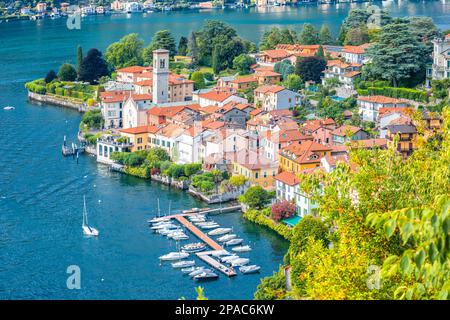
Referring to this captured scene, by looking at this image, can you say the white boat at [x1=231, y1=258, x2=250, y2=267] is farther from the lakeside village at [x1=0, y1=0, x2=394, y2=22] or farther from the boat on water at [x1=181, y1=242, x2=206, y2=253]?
the lakeside village at [x1=0, y1=0, x2=394, y2=22]

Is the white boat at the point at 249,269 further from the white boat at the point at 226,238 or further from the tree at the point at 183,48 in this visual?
the tree at the point at 183,48

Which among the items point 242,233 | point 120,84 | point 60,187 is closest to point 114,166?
point 60,187

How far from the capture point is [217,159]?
57.9ft

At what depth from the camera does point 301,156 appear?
16.3 metres

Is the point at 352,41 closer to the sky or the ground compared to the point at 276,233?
closer to the sky

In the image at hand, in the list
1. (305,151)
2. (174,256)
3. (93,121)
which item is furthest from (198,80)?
(174,256)

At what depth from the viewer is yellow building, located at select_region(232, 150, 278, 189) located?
16438 mm

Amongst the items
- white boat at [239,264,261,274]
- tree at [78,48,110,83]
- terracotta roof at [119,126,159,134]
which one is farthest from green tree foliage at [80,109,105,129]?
white boat at [239,264,261,274]

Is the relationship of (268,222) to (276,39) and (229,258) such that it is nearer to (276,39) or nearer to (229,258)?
(229,258)

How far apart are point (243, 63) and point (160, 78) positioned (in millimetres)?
4752

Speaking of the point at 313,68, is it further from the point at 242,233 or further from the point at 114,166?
the point at 242,233

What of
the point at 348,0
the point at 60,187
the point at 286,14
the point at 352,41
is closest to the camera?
the point at 60,187

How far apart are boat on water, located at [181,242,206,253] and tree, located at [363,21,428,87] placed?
10.4 m

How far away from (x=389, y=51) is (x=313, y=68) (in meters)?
2.73
